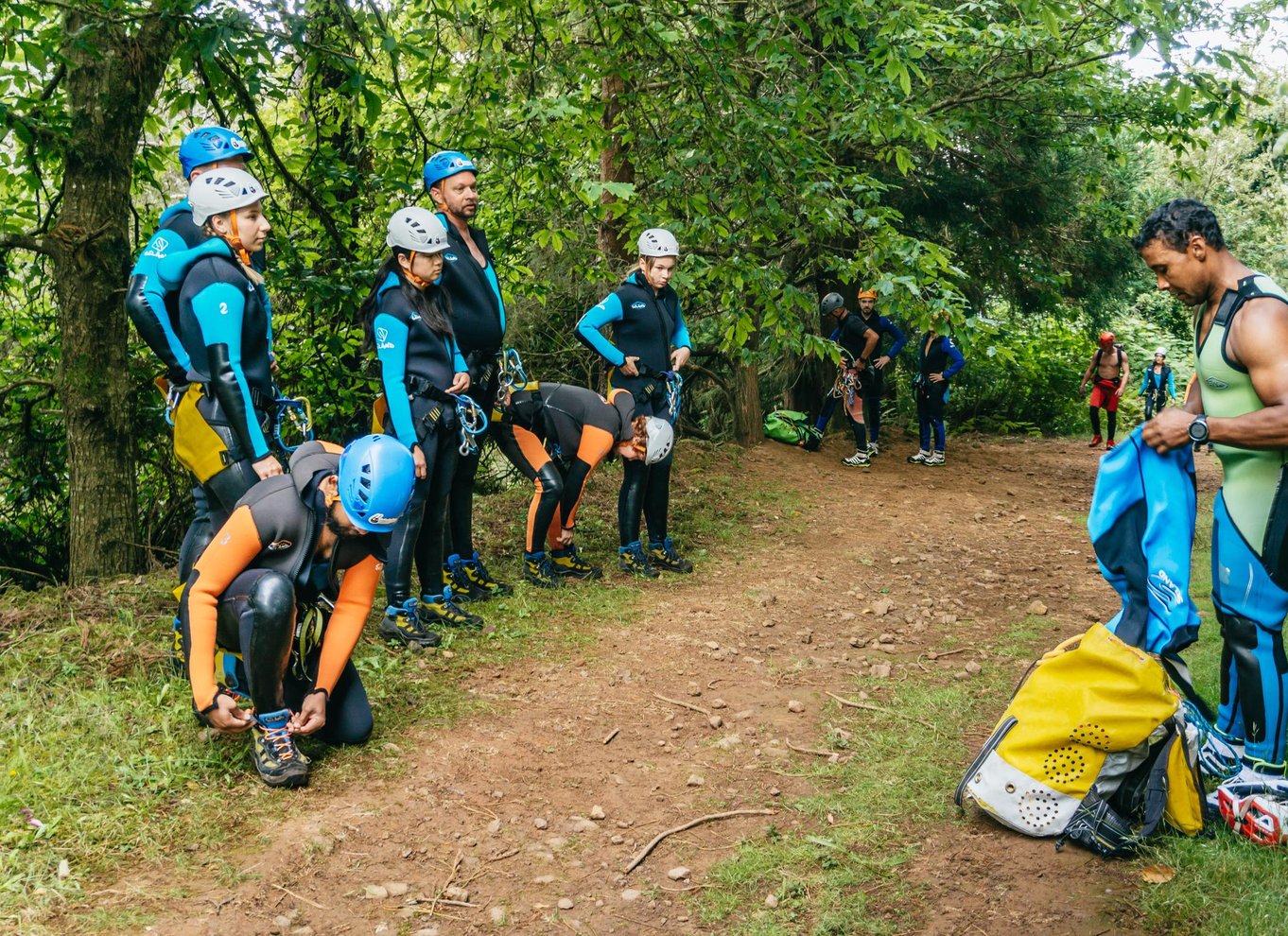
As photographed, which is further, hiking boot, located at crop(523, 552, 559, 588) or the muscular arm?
hiking boot, located at crop(523, 552, 559, 588)

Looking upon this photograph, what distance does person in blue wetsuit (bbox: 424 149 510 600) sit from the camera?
6.23 metres

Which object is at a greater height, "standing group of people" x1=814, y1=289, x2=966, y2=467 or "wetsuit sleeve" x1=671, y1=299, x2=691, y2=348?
"wetsuit sleeve" x1=671, y1=299, x2=691, y2=348

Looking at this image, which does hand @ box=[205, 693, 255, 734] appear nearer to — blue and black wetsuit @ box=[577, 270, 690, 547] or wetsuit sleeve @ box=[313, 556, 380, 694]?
wetsuit sleeve @ box=[313, 556, 380, 694]

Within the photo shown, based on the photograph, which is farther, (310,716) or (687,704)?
(687,704)

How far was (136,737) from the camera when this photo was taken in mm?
4359

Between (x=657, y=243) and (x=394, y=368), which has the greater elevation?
(x=657, y=243)

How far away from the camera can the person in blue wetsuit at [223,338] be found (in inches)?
184

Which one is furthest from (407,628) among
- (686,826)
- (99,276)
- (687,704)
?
(99,276)

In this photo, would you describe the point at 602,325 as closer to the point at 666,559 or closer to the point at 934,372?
the point at 666,559

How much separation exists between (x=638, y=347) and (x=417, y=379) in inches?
76.1

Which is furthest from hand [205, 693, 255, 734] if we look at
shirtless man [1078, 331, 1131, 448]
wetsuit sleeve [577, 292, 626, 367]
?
shirtless man [1078, 331, 1131, 448]

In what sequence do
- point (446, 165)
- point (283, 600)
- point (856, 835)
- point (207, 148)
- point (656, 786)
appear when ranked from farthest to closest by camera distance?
point (446, 165) < point (207, 148) < point (656, 786) < point (283, 600) < point (856, 835)

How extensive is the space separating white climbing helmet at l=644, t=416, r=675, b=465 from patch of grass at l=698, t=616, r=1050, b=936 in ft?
7.80

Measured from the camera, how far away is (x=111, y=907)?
3.37m
